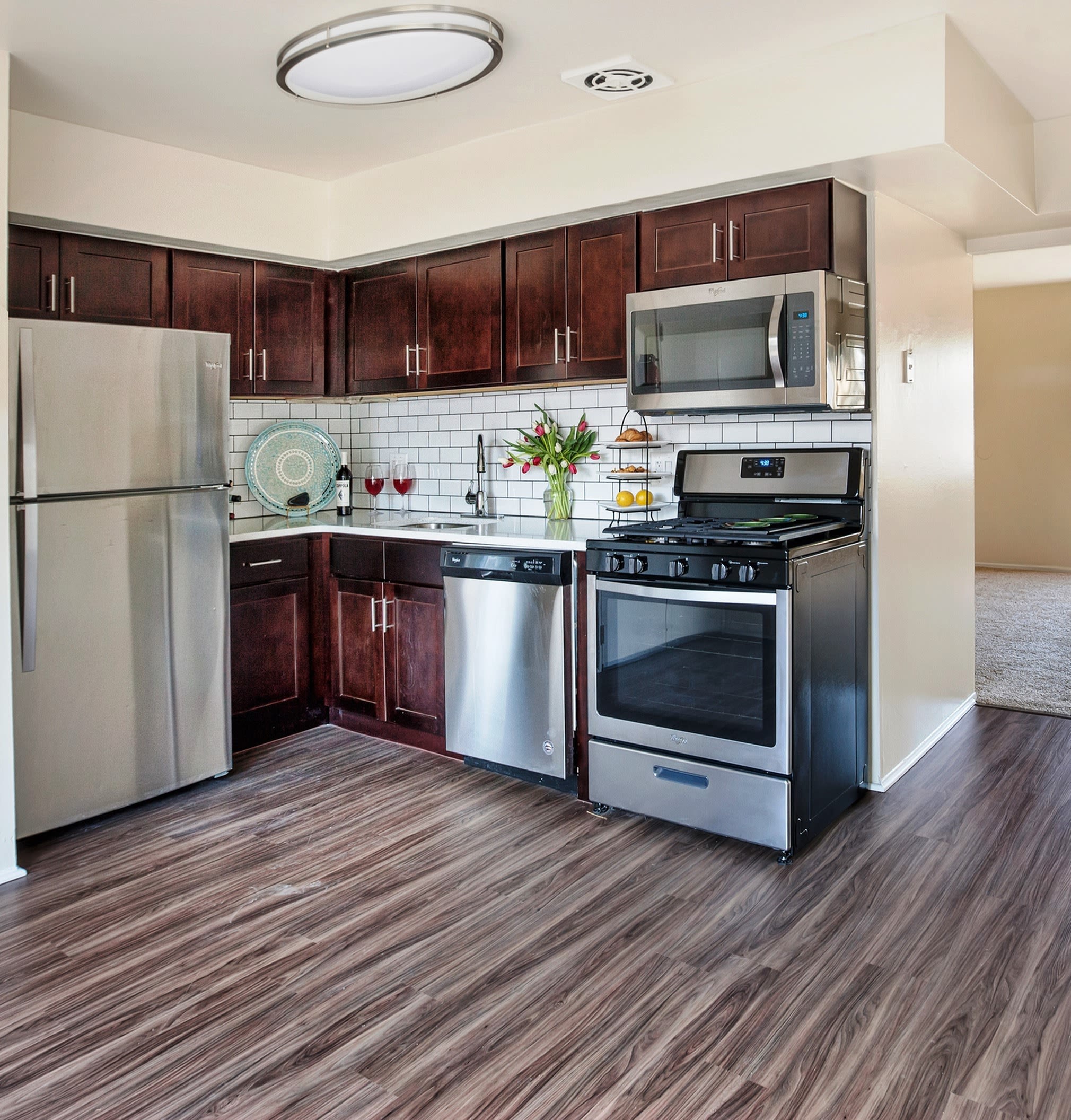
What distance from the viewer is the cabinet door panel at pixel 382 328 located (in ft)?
14.0

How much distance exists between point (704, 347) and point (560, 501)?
105cm

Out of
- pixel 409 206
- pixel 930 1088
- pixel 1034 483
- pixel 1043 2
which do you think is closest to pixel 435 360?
pixel 409 206

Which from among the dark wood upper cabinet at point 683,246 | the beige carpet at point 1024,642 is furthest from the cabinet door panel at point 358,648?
the beige carpet at point 1024,642

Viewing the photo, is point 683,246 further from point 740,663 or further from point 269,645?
point 269,645

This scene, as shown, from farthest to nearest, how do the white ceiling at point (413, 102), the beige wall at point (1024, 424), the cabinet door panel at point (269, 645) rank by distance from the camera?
the beige wall at point (1024, 424)
the cabinet door panel at point (269, 645)
the white ceiling at point (413, 102)

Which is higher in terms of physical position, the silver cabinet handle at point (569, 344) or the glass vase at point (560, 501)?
the silver cabinet handle at point (569, 344)

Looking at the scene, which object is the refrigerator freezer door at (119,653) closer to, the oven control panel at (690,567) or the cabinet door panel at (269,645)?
Result: the cabinet door panel at (269,645)

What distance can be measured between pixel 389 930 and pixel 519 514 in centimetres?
224

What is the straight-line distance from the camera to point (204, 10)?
2.64 m

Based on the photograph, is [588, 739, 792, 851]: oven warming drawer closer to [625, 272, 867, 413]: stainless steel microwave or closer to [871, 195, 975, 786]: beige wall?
[871, 195, 975, 786]: beige wall

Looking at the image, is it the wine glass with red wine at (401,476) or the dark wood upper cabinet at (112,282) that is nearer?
the dark wood upper cabinet at (112,282)

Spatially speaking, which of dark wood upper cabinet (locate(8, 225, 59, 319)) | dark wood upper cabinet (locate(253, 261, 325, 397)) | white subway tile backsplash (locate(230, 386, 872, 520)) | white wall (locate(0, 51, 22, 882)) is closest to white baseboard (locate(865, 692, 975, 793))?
white subway tile backsplash (locate(230, 386, 872, 520))

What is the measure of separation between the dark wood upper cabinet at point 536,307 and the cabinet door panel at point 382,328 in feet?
1.83

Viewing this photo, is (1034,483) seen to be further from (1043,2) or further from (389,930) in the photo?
(389,930)
